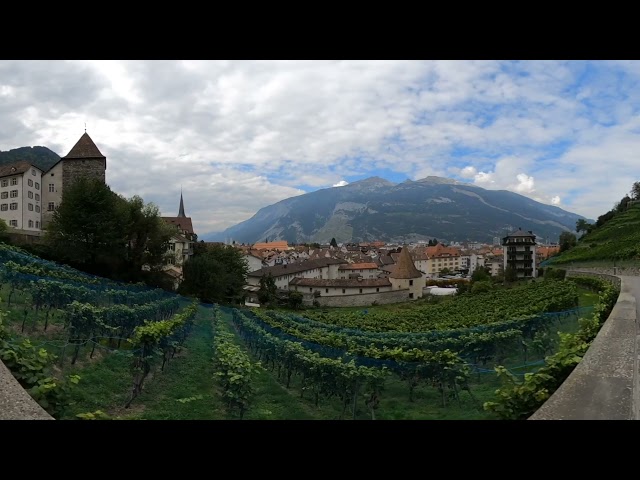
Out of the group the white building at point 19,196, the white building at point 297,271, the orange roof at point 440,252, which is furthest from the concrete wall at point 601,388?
the orange roof at point 440,252

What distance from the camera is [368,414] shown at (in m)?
7.46

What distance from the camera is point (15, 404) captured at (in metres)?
3.42

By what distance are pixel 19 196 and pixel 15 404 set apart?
134 ft

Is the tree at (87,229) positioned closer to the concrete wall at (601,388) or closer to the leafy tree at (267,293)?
the leafy tree at (267,293)

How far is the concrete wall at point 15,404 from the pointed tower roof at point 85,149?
37.9 m

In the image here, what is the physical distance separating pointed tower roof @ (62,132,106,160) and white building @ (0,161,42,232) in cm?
408

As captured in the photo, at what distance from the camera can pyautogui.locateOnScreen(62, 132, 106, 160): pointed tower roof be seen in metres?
36.5

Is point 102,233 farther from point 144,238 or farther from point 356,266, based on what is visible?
point 356,266

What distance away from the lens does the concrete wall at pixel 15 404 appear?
3.18 m

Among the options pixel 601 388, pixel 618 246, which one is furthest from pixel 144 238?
pixel 618 246

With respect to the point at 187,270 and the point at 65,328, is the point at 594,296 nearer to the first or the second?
the point at 65,328
